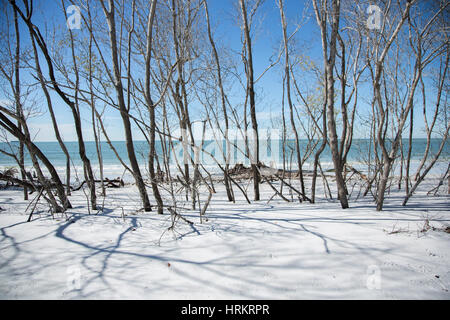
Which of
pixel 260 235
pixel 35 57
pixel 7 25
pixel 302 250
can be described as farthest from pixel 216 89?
pixel 7 25

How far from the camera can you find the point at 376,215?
3.08m

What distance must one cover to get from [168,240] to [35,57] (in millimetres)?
4978

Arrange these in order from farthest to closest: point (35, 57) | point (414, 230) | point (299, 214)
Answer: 1. point (35, 57)
2. point (299, 214)
3. point (414, 230)

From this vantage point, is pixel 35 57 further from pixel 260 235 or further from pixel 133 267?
pixel 260 235

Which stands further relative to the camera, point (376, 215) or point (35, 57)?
point (35, 57)

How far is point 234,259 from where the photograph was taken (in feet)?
6.41

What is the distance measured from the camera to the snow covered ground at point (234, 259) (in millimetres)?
1548

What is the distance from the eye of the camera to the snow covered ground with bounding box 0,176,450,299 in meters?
1.55
